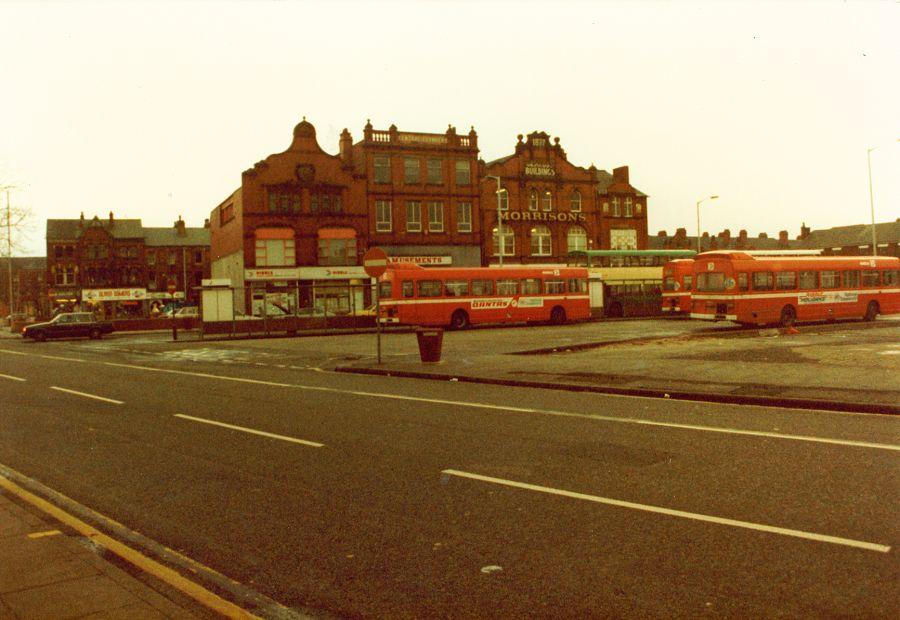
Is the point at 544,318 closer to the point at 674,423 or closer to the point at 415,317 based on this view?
the point at 415,317

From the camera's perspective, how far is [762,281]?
31953 mm

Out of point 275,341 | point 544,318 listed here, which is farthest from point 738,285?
point 275,341

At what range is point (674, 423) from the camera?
10344mm

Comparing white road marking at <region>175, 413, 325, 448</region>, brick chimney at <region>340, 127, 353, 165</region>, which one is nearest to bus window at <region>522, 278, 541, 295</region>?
brick chimney at <region>340, 127, 353, 165</region>

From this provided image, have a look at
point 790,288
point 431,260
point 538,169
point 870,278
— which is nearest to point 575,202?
point 538,169

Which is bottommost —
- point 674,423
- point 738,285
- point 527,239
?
point 674,423

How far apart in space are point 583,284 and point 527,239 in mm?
22451

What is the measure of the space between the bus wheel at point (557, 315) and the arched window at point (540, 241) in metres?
23.4

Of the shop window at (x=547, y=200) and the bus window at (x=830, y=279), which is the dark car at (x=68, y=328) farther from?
the bus window at (x=830, y=279)

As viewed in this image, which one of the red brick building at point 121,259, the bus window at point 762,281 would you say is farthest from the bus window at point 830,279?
the red brick building at point 121,259

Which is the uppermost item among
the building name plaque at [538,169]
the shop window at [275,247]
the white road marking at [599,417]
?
the building name plaque at [538,169]

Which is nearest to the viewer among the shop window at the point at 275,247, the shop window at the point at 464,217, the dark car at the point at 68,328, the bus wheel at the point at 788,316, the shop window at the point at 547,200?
the bus wheel at the point at 788,316

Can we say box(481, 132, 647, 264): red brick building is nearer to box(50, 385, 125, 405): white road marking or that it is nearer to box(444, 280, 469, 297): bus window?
box(444, 280, 469, 297): bus window

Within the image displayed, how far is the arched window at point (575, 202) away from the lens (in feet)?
220
